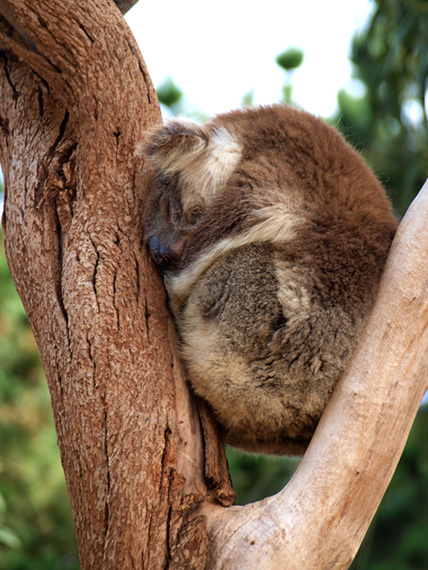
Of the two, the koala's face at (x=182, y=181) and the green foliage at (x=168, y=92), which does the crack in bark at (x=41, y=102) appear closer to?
the koala's face at (x=182, y=181)

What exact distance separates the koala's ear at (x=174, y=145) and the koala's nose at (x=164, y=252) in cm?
26

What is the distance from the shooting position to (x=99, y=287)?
1.97 m

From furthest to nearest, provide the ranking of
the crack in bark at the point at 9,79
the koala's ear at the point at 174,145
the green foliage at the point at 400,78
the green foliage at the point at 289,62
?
1. the green foliage at the point at 289,62
2. the green foliage at the point at 400,78
3. the crack in bark at the point at 9,79
4. the koala's ear at the point at 174,145

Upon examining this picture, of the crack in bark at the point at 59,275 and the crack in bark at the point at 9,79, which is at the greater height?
the crack in bark at the point at 9,79

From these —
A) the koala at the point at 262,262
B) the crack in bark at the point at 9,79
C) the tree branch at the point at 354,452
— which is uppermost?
the crack in bark at the point at 9,79

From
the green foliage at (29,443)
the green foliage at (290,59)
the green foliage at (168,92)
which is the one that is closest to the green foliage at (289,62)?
the green foliage at (290,59)

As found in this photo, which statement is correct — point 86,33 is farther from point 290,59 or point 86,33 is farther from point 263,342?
point 290,59

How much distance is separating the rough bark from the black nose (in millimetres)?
43

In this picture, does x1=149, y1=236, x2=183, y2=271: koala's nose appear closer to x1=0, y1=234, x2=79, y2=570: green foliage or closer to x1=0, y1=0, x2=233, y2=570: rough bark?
x1=0, y1=0, x2=233, y2=570: rough bark

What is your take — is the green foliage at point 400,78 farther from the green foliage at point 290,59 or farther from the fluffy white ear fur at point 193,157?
the fluffy white ear fur at point 193,157

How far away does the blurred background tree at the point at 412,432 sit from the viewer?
14.2ft

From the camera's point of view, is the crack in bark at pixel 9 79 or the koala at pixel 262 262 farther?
the crack in bark at pixel 9 79

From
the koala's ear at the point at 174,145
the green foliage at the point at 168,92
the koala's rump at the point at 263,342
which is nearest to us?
the koala's rump at the point at 263,342

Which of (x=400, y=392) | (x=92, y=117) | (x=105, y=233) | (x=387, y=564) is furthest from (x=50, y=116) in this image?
(x=387, y=564)
